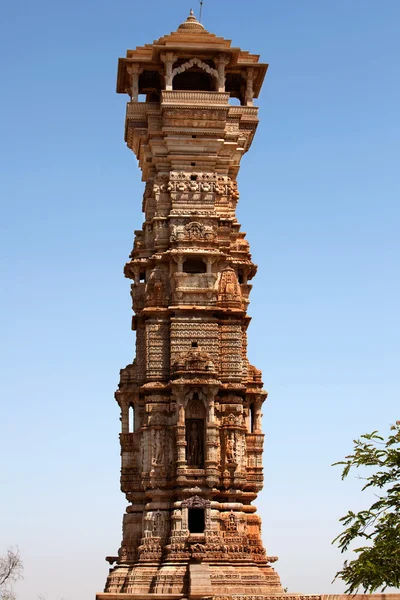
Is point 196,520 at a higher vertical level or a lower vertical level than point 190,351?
lower

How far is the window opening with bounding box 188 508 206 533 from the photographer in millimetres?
39469

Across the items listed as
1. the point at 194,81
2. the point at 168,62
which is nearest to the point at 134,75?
the point at 168,62

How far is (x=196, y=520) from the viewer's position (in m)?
39.7

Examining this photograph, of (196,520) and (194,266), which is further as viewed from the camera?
(194,266)

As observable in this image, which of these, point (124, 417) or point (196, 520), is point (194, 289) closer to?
point (124, 417)

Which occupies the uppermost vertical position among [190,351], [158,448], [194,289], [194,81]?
[194,81]

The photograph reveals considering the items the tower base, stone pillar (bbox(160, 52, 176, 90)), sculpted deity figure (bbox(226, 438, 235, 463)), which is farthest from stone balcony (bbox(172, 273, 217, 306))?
the tower base

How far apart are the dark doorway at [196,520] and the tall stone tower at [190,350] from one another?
0.05 meters

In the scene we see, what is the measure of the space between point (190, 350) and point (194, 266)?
3.31 meters

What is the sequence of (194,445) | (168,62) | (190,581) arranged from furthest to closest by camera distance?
(168,62) → (194,445) → (190,581)

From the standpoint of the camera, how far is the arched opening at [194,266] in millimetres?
42062

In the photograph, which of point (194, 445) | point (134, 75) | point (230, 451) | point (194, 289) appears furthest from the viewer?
point (134, 75)

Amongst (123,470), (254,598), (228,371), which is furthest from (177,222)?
(254,598)

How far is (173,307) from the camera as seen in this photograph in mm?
41031
